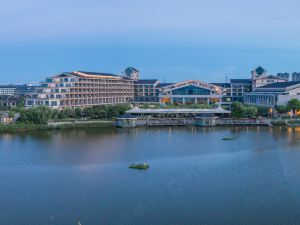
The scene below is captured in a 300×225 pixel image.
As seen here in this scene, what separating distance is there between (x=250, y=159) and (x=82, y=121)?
16.2 metres

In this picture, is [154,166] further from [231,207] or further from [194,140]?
[194,140]

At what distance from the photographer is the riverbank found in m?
27.0

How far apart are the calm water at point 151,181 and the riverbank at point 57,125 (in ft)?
13.0

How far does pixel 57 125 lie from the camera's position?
28688 mm

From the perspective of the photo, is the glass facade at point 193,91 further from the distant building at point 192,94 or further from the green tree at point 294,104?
the green tree at point 294,104

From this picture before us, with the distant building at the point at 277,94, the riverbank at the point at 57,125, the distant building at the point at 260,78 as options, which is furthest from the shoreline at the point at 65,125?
the distant building at the point at 260,78

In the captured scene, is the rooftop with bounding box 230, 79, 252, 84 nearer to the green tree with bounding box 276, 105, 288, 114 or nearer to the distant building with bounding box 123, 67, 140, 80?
the distant building with bounding box 123, 67, 140, 80

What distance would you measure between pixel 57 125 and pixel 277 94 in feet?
65.8

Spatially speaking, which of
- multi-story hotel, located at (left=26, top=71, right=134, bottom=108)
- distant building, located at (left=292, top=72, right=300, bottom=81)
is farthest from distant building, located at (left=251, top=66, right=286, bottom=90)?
distant building, located at (left=292, top=72, right=300, bottom=81)

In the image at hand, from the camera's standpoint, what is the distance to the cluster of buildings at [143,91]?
35.5m

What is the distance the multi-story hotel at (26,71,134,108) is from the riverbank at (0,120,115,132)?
207 inches

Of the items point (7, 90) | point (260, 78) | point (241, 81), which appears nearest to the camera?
point (260, 78)

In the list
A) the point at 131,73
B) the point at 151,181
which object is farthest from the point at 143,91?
the point at 151,181

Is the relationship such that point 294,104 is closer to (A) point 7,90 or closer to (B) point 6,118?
(B) point 6,118
